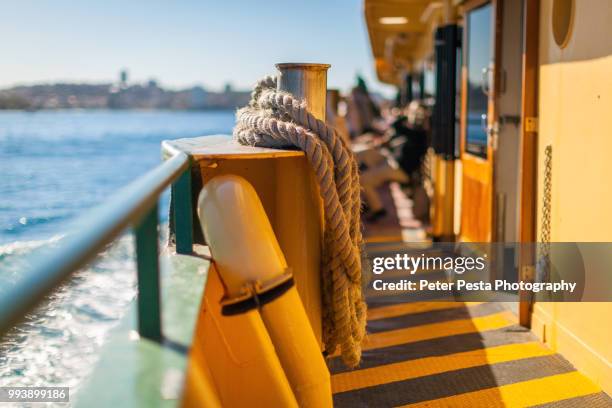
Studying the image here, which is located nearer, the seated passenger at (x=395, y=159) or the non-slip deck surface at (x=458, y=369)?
the non-slip deck surface at (x=458, y=369)

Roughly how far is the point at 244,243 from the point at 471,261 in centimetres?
359

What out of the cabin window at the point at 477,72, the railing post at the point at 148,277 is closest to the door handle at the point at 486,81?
the cabin window at the point at 477,72

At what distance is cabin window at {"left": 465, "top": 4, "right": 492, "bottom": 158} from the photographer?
512 centimetres

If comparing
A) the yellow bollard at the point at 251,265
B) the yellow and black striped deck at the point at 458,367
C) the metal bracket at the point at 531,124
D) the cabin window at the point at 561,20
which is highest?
the cabin window at the point at 561,20

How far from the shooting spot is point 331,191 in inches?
88.7

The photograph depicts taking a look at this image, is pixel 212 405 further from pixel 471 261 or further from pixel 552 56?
pixel 471 261

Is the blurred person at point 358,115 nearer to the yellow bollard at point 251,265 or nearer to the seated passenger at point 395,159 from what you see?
the seated passenger at point 395,159

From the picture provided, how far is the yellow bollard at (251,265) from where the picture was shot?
187cm

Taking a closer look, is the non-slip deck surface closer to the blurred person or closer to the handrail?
the handrail

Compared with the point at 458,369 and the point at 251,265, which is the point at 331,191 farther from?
the point at 458,369

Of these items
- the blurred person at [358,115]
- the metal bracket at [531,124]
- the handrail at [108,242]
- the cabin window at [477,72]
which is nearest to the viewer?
the handrail at [108,242]

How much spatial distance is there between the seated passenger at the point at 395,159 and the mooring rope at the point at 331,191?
15.8 ft

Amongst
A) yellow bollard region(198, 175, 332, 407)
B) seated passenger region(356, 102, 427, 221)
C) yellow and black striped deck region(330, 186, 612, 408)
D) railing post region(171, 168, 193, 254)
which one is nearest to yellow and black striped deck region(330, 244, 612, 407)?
yellow and black striped deck region(330, 186, 612, 408)

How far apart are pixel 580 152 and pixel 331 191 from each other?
155 centimetres
